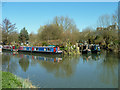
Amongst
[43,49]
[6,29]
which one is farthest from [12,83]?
[6,29]

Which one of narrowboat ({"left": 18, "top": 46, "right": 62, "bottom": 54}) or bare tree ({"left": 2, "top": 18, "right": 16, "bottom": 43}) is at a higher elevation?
bare tree ({"left": 2, "top": 18, "right": 16, "bottom": 43})

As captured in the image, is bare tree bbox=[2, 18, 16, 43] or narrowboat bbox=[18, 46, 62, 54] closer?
narrowboat bbox=[18, 46, 62, 54]

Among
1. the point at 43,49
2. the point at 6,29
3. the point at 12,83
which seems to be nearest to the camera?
the point at 12,83

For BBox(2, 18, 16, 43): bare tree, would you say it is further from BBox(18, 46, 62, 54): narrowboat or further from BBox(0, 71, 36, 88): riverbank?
BBox(0, 71, 36, 88): riverbank

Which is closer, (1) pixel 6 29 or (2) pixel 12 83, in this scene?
(2) pixel 12 83

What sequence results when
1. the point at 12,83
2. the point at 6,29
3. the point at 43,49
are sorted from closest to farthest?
the point at 12,83 → the point at 43,49 → the point at 6,29

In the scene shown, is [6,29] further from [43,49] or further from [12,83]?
[12,83]

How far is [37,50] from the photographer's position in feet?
59.6

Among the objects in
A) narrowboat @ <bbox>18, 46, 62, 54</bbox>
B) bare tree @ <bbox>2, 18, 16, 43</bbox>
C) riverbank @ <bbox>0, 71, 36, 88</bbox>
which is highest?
bare tree @ <bbox>2, 18, 16, 43</bbox>

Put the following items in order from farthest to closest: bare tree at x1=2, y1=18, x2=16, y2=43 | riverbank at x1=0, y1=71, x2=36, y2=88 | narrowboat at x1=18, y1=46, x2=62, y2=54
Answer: bare tree at x1=2, y1=18, x2=16, y2=43 → narrowboat at x1=18, y1=46, x2=62, y2=54 → riverbank at x1=0, y1=71, x2=36, y2=88

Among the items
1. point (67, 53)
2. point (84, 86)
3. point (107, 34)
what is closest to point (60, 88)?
point (84, 86)

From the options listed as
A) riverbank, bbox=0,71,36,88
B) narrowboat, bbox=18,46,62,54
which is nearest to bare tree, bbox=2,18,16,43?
narrowboat, bbox=18,46,62,54

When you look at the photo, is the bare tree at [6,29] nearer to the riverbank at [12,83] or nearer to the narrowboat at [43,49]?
the narrowboat at [43,49]

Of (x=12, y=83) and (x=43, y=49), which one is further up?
(x=43, y=49)
